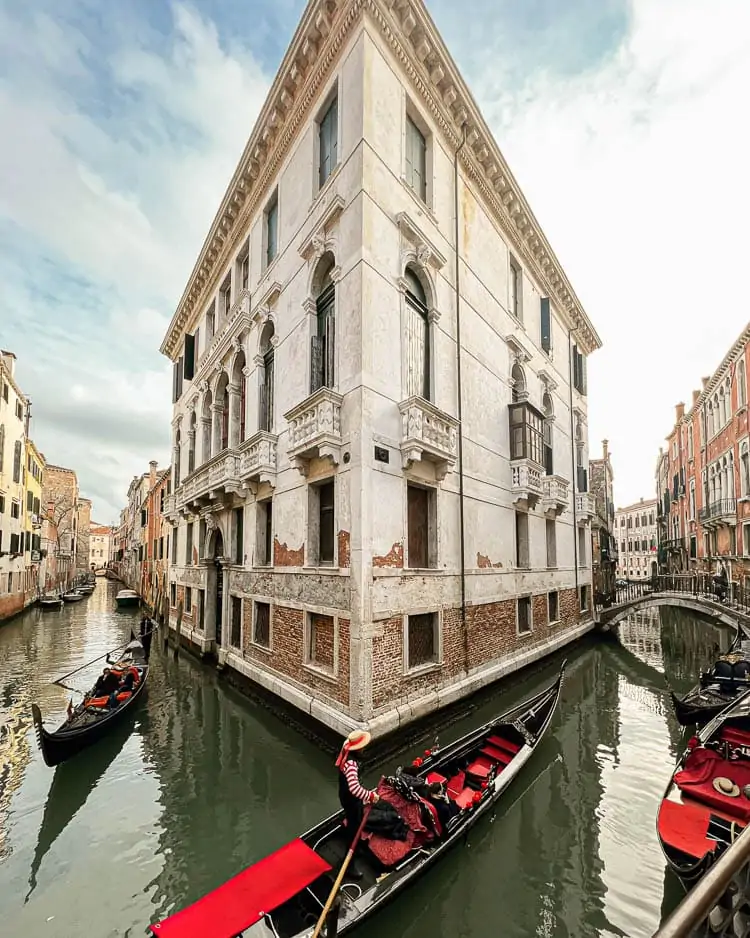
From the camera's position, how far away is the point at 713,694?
27.1ft

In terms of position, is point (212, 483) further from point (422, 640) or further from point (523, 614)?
point (523, 614)

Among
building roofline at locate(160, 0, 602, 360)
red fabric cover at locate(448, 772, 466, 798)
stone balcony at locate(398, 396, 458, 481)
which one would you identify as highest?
building roofline at locate(160, 0, 602, 360)

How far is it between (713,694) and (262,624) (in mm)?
8498

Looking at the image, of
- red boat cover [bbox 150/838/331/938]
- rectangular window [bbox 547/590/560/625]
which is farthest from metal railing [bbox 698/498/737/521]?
red boat cover [bbox 150/838/331/938]

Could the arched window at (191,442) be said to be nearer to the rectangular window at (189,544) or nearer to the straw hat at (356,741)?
the rectangular window at (189,544)

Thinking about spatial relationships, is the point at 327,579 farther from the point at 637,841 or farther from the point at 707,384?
the point at 707,384

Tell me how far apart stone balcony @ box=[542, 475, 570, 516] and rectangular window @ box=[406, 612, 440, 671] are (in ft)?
19.8

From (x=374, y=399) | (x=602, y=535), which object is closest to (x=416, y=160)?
(x=374, y=399)

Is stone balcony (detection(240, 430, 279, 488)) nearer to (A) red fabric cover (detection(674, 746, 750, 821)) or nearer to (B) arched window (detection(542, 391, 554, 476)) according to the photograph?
(A) red fabric cover (detection(674, 746, 750, 821))

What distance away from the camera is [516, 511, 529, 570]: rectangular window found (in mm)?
12133

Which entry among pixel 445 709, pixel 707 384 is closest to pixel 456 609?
pixel 445 709

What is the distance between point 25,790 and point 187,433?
12.0 meters

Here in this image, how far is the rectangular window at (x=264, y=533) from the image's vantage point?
32.7 feet

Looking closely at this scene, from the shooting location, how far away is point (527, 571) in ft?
39.3
